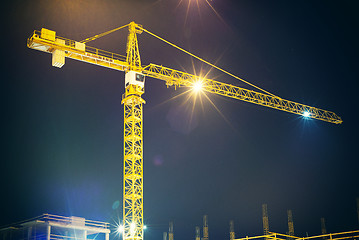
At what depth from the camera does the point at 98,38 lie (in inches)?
2662

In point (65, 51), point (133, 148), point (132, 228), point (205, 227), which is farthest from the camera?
point (205, 227)

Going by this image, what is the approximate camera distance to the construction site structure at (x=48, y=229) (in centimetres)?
4294

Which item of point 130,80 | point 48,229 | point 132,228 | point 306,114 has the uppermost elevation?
point 306,114

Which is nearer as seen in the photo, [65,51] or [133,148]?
[133,148]

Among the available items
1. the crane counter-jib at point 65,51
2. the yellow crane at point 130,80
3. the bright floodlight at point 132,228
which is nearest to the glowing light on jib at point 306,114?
the yellow crane at point 130,80

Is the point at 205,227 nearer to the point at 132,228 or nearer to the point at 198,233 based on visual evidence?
the point at 198,233

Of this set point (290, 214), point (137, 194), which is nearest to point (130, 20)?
point (137, 194)

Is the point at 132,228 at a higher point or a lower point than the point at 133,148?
lower

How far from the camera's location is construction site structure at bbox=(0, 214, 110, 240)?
4294 centimetres

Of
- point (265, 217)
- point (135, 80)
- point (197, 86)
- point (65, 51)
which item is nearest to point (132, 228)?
point (135, 80)

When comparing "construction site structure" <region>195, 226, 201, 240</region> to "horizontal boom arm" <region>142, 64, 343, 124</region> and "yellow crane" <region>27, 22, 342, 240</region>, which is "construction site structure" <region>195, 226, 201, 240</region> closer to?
"horizontal boom arm" <region>142, 64, 343, 124</region>

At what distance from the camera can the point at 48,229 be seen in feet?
140

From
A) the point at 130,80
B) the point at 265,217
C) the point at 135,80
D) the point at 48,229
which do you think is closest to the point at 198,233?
the point at 265,217

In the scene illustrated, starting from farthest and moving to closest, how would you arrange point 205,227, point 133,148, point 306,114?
point 205,227 < point 306,114 < point 133,148
